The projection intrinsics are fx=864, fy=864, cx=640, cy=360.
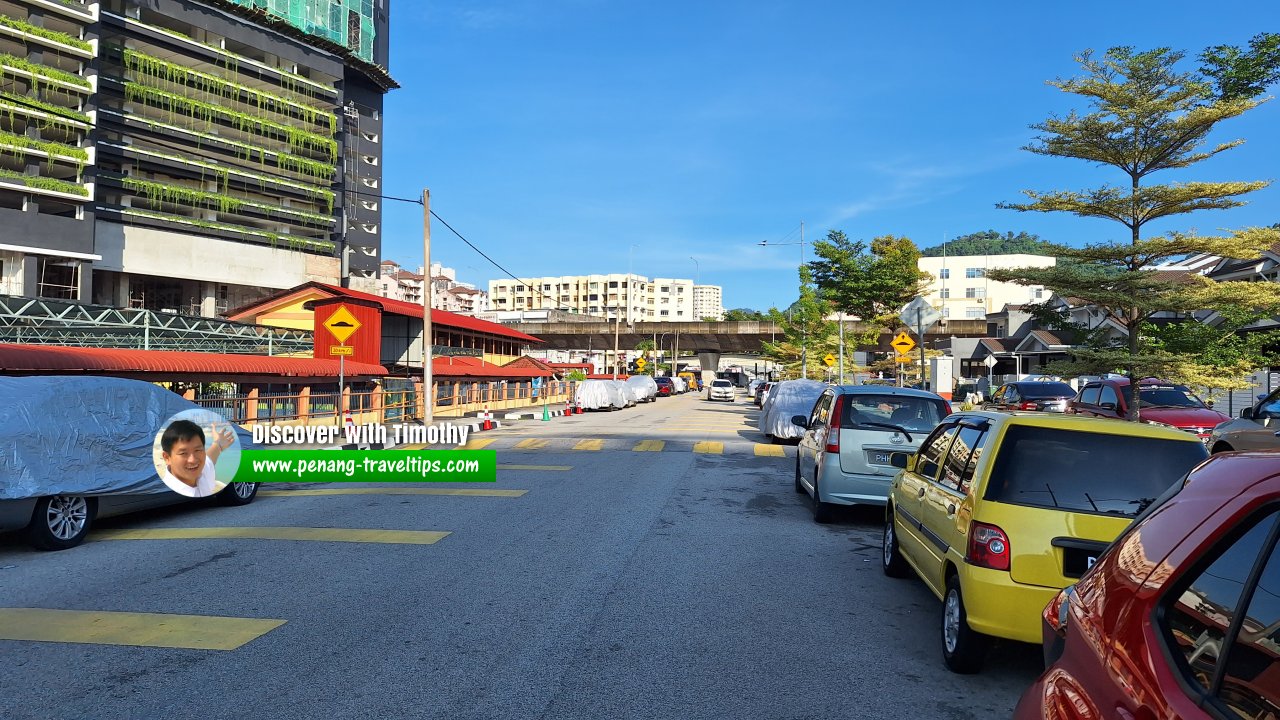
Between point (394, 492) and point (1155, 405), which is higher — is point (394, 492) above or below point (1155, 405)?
below

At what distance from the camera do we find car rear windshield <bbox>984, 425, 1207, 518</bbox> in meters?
5.12

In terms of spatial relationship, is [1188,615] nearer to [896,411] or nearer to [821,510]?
[821,510]

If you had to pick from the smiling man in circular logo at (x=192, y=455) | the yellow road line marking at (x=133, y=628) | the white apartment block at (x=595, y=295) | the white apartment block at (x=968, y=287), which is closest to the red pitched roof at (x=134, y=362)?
the smiling man in circular logo at (x=192, y=455)

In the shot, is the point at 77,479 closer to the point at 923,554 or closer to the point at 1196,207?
the point at 923,554

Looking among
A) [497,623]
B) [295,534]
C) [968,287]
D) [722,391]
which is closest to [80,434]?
[295,534]

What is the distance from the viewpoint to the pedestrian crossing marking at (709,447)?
64.2 ft

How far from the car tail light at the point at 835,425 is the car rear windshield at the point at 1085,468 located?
4760 mm

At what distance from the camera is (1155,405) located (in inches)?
757

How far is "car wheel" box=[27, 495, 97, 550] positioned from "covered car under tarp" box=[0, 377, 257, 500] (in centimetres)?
13

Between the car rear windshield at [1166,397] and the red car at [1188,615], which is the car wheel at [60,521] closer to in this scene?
the red car at [1188,615]

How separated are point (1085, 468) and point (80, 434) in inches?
362

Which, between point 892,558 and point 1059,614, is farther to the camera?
point 892,558

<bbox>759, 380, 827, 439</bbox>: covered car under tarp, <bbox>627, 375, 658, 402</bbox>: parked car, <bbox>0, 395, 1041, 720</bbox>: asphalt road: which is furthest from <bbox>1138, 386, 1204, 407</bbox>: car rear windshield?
<bbox>627, 375, 658, 402</bbox>: parked car

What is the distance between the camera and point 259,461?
13.3 meters
